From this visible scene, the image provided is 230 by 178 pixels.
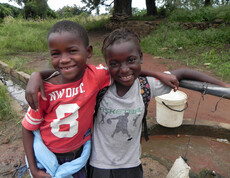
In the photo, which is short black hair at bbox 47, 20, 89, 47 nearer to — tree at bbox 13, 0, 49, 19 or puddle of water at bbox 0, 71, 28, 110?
puddle of water at bbox 0, 71, 28, 110

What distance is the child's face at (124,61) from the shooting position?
1.18 m

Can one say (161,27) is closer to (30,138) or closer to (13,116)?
(13,116)

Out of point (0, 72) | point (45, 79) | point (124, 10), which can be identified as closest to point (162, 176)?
point (45, 79)

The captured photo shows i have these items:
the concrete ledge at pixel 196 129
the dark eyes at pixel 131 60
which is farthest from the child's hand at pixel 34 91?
the concrete ledge at pixel 196 129

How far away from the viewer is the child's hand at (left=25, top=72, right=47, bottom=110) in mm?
1052

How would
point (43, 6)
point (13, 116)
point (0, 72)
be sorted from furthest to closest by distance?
point (43, 6)
point (0, 72)
point (13, 116)

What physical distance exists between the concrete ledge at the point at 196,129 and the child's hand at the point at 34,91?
6.97 ft

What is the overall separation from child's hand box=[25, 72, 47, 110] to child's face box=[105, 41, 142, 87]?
416 millimetres

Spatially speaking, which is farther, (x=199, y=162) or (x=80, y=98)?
(x=199, y=162)

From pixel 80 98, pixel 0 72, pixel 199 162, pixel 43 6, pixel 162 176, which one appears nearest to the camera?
pixel 80 98

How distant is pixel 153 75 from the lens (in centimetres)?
132

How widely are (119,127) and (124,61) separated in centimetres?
43

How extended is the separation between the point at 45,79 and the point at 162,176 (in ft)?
5.85

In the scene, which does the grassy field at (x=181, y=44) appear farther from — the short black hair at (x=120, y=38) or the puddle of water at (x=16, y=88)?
the short black hair at (x=120, y=38)
